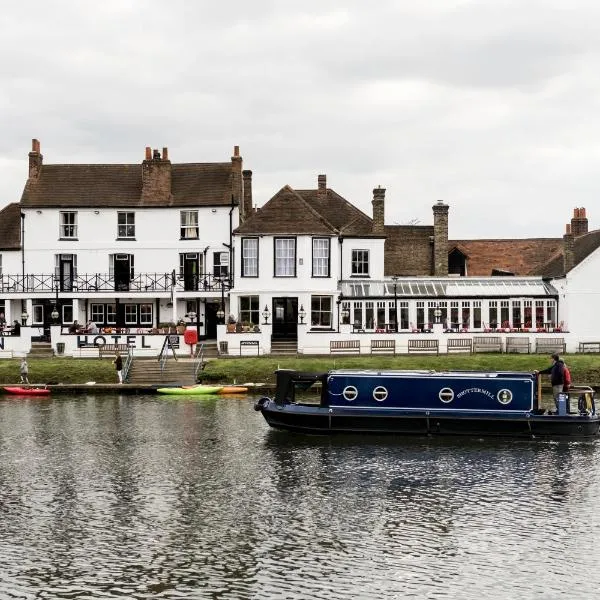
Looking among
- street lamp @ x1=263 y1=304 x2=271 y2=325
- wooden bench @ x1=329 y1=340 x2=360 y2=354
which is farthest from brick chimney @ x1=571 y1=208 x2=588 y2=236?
street lamp @ x1=263 y1=304 x2=271 y2=325

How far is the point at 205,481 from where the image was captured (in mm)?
24875

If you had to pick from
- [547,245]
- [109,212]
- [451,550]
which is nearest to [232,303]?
[109,212]

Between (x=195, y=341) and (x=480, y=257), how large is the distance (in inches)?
997

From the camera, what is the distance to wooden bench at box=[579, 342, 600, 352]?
49875 mm

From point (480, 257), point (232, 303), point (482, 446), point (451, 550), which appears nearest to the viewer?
point (451, 550)

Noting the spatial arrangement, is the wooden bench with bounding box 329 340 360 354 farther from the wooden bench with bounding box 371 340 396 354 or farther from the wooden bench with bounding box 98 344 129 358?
the wooden bench with bounding box 98 344 129 358

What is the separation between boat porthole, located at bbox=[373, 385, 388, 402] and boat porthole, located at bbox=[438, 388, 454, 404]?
1.87 m

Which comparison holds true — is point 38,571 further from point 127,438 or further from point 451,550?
point 127,438

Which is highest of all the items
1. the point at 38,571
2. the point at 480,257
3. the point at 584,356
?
the point at 480,257

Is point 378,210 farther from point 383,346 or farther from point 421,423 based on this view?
point 421,423

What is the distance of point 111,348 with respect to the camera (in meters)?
49.0

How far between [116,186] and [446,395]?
35.0m

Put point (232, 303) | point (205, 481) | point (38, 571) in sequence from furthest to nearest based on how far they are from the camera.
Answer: point (232, 303) < point (205, 481) < point (38, 571)

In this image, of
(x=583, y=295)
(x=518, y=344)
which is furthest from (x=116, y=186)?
(x=583, y=295)
